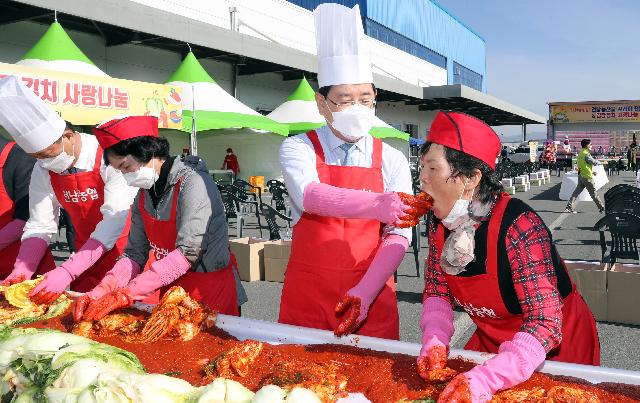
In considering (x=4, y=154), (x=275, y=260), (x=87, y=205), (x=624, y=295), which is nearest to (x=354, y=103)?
(x=87, y=205)

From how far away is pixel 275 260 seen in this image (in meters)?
6.91

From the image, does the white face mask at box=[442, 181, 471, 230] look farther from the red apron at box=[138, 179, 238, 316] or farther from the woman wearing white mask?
the red apron at box=[138, 179, 238, 316]

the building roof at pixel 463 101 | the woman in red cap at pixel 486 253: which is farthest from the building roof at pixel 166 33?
the woman in red cap at pixel 486 253

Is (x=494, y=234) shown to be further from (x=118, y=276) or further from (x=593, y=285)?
(x=593, y=285)

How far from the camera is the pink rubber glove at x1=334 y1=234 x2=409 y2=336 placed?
1.96 metres

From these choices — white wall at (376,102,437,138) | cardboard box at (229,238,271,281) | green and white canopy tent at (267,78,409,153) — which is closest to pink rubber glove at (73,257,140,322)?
cardboard box at (229,238,271,281)

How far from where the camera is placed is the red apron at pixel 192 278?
254 cm

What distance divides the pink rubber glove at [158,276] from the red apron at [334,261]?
484mm

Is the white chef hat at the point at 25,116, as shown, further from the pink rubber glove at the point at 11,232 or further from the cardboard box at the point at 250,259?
the cardboard box at the point at 250,259

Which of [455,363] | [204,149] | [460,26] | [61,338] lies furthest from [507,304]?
[460,26]

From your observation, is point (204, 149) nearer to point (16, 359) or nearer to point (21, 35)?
point (21, 35)

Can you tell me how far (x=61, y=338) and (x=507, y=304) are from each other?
1466mm

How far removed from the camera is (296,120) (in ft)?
54.3

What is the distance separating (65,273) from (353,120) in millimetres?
1586
